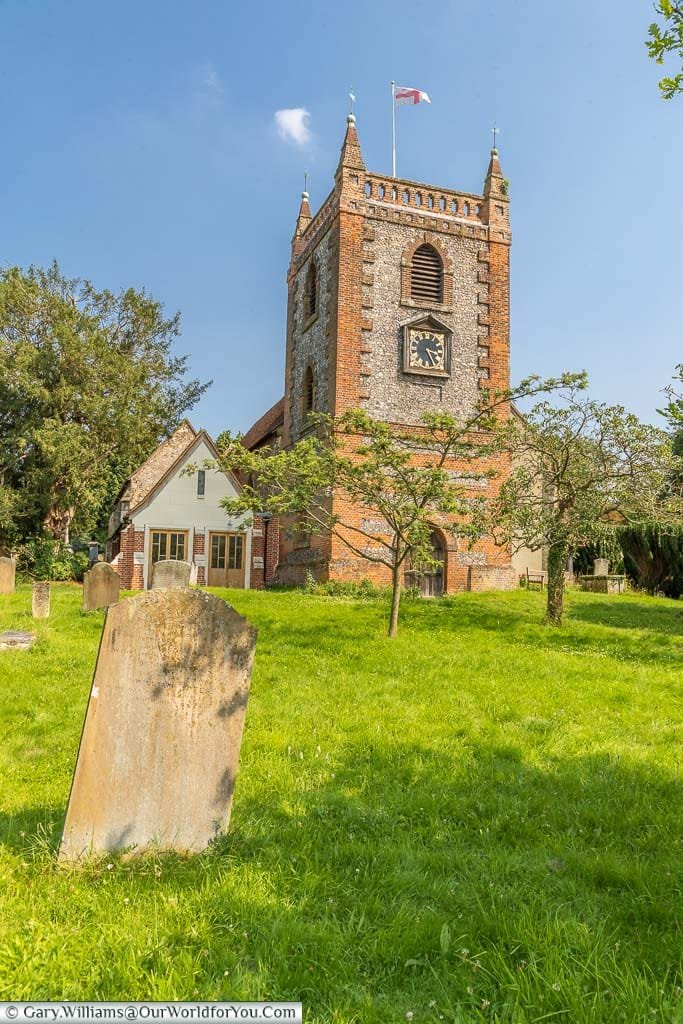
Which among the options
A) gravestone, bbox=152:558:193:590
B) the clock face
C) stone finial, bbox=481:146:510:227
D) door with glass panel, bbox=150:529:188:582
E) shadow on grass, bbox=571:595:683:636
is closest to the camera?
gravestone, bbox=152:558:193:590

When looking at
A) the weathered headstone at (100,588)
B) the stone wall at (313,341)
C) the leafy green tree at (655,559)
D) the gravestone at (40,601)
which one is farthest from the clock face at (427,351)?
the gravestone at (40,601)

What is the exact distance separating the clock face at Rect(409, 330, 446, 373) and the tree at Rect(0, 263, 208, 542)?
52.8ft

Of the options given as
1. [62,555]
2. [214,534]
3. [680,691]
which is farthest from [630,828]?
[62,555]

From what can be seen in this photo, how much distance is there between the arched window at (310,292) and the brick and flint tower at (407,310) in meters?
0.49

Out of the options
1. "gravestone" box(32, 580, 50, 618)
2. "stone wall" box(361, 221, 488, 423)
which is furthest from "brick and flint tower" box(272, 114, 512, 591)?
"gravestone" box(32, 580, 50, 618)

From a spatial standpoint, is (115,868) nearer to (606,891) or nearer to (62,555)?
(606,891)

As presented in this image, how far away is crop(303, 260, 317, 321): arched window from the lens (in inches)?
995

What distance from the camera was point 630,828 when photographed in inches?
172

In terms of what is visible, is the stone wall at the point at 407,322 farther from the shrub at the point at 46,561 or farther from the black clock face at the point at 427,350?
the shrub at the point at 46,561

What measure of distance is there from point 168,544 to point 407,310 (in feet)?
41.4

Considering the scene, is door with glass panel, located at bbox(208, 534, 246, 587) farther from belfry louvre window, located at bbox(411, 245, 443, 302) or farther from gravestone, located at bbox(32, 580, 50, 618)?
gravestone, located at bbox(32, 580, 50, 618)

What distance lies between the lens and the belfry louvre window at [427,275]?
23359 millimetres

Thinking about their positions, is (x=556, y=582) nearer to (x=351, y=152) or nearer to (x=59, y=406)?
(x=351, y=152)

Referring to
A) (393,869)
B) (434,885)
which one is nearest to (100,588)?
(393,869)
